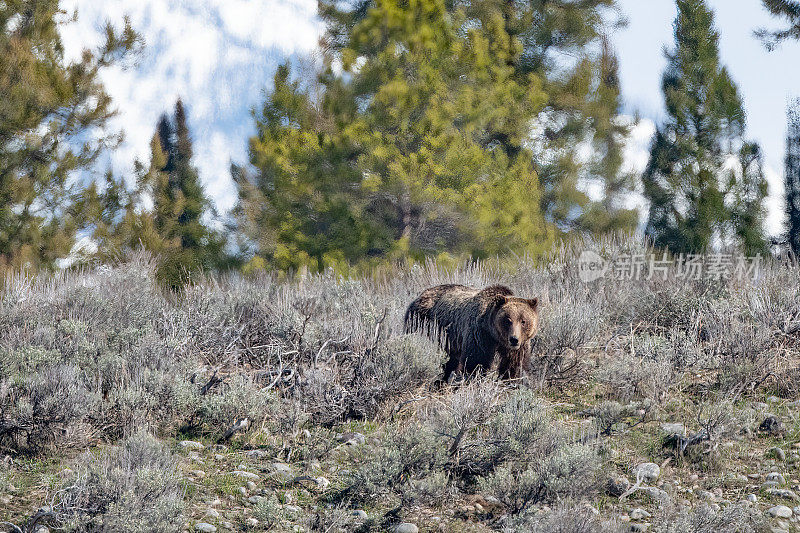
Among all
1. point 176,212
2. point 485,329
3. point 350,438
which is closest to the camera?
point 350,438

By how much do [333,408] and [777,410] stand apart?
140 inches

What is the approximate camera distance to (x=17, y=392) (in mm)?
4902

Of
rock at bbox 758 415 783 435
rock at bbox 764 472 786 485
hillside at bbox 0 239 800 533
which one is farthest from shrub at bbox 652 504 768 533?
rock at bbox 758 415 783 435

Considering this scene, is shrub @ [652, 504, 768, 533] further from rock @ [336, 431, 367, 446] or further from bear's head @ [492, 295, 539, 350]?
bear's head @ [492, 295, 539, 350]

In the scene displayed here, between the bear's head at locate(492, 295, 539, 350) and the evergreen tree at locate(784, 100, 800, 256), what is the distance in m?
17.5

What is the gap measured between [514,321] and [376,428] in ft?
5.38

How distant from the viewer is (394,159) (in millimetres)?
16578

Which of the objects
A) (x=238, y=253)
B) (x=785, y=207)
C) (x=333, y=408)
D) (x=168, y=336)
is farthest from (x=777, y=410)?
(x=238, y=253)

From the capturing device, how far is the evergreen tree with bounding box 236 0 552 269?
16594 mm

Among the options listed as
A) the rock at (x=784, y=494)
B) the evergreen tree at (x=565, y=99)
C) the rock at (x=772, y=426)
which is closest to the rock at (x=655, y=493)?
the rock at (x=784, y=494)

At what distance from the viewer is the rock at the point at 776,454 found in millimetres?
5042

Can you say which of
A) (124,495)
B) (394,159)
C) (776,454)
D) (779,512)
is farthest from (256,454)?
(394,159)

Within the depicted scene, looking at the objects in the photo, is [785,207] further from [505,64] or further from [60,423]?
[60,423]

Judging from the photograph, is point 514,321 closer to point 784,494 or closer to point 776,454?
point 776,454
